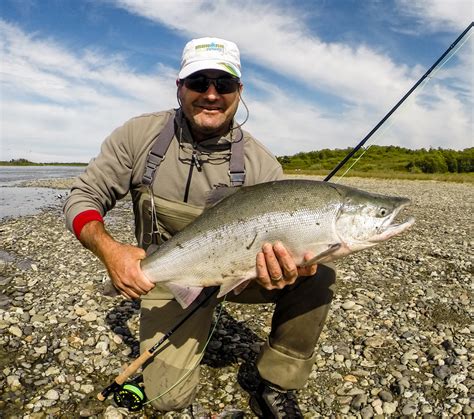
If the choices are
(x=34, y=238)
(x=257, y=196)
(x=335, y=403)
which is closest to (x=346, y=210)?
(x=257, y=196)

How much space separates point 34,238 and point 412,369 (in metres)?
9.51

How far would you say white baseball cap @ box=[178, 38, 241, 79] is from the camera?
378 cm

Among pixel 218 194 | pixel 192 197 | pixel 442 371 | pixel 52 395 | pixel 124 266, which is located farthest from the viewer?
pixel 442 371

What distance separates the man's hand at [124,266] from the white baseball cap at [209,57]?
5.43ft

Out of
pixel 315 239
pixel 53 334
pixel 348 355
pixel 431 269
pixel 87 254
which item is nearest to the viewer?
pixel 315 239

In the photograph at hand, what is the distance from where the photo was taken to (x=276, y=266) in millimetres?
3047

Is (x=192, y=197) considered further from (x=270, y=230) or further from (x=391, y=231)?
(x=391, y=231)

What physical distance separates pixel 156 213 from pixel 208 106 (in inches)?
43.1

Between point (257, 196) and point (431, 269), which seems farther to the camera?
point (431, 269)

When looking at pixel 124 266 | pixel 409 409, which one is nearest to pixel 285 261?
pixel 124 266

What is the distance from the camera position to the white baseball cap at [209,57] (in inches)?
149

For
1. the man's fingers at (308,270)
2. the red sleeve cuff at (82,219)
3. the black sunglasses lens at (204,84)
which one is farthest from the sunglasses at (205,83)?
the man's fingers at (308,270)

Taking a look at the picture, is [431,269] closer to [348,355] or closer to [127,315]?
[348,355]

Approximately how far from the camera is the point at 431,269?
7492 mm
